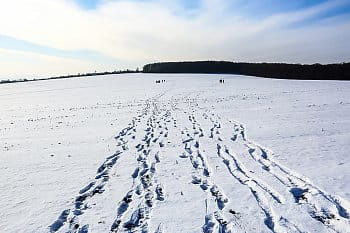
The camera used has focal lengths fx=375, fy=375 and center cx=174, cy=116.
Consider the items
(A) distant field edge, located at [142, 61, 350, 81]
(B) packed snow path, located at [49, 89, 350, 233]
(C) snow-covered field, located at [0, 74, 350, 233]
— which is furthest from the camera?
(A) distant field edge, located at [142, 61, 350, 81]

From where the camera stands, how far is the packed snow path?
18.6ft

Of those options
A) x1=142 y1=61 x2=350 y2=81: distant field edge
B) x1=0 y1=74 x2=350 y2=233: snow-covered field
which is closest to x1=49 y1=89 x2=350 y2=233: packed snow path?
x1=0 y1=74 x2=350 y2=233: snow-covered field

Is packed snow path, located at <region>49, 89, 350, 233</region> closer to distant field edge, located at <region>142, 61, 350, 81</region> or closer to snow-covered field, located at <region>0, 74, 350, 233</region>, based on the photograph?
snow-covered field, located at <region>0, 74, 350, 233</region>

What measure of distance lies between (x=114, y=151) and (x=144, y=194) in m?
4.08

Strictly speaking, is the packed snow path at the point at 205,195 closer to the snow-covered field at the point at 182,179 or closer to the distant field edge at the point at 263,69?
the snow-covered field at the point at 182,179

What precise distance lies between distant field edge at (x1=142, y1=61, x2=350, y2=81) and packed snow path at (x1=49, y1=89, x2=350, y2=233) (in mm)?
48231

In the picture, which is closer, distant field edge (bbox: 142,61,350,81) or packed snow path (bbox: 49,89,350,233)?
packed snow path (bbox: 49,89,350,233)

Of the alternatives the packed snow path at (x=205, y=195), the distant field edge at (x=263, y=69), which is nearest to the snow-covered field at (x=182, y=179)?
the packed snow path at (x=205, y=195)

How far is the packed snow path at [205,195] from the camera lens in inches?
223

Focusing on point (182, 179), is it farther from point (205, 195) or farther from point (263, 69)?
point (263, 69)

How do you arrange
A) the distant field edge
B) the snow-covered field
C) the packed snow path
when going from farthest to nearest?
1. the distant field edge
2. the snow-covered field
3. the packed snow path

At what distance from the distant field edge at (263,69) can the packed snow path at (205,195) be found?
48231mm

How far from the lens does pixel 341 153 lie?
372 inches

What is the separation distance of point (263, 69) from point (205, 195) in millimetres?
71003
